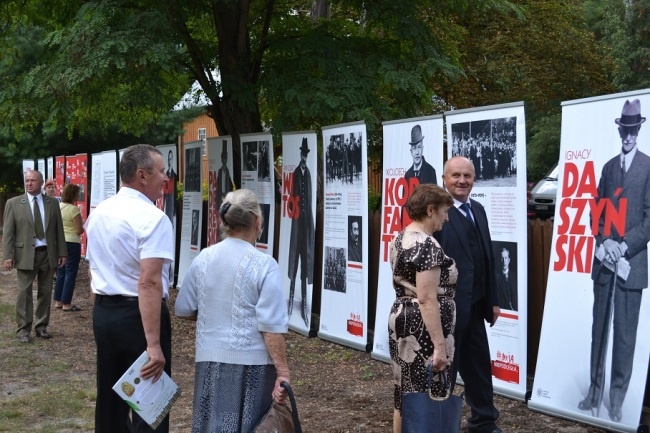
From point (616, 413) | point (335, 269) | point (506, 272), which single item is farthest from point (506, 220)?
point (335, 269)

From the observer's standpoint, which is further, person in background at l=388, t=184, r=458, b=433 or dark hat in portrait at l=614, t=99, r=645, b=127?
dark hat in portrait at l=614, t=99, r=645, b=127

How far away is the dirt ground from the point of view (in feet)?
24.4

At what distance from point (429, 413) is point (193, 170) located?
10518 millimetres

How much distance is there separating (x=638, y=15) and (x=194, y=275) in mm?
34363

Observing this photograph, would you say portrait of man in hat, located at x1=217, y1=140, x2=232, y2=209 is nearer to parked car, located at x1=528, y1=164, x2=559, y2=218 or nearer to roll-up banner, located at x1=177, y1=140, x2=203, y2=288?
roll-up banner, located at x1=177, y1=140, x2=203, y2=288

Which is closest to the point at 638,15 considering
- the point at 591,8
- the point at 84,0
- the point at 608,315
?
the point at 591,8

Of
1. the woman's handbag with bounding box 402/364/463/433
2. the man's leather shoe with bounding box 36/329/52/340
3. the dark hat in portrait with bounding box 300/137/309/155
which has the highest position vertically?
the dark hat in portrait with bounding box 300/137/309/155

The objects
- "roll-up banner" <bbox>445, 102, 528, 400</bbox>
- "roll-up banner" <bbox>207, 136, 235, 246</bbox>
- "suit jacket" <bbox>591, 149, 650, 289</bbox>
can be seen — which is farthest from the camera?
"roll-up banner" <bbox>207, 136, 235, 246</bbox>

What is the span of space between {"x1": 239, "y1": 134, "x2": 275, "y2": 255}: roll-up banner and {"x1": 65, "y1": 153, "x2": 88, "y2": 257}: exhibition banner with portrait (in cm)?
1055

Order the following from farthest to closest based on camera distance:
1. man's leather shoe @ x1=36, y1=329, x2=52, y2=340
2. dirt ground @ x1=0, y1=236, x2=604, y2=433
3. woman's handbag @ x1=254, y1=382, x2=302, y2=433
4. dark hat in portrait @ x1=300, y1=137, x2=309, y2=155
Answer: man's leather shoe @ x1=36, y1=329, x2=52, y2=340 → dark hat in portrait @ x1=300, y1=137, x2=309, y2=155 → dirt ground @ x1=0, y1=236, x2=604, y2=433 → woman's handbag @ x1=254, y1=382, x2=302, y2=433

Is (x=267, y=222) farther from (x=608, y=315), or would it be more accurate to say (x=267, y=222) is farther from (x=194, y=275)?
(x=194, y=275)

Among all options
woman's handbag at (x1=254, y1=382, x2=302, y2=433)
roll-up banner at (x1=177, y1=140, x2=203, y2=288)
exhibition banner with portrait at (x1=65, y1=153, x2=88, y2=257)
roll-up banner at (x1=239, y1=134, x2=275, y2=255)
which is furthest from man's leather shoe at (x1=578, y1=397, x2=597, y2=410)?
exhibition banner with portrait at (x1=65, y1=153, x2=88, y2=257)

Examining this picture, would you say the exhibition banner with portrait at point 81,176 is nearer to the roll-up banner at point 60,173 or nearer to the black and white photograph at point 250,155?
the roll-up banner at point 60,173

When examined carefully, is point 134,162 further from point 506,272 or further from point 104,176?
point 104,176
